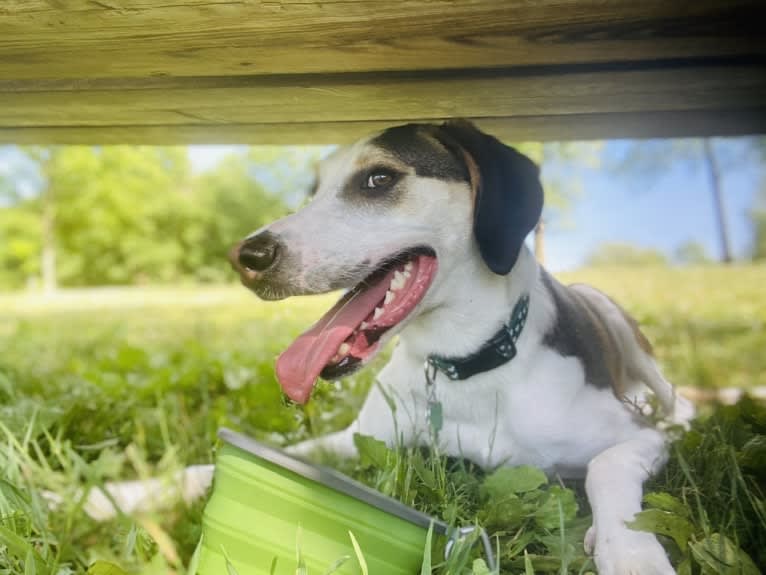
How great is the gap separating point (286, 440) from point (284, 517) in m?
1.02

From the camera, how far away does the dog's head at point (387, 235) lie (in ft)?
5.92

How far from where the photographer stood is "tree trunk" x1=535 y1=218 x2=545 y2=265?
215 cm

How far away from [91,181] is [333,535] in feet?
17.6

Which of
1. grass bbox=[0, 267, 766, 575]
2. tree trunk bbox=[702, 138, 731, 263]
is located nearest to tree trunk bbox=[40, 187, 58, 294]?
grass bbox=[0, 267, 766, 575]

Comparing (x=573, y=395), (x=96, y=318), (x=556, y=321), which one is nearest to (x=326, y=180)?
(x=556, y=321)

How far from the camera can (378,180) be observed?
6.44ft

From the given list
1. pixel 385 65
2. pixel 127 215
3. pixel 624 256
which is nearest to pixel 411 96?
pixel 385 65

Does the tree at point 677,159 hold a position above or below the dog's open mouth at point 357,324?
above

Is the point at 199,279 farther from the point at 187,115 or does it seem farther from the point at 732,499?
the point at 732,499

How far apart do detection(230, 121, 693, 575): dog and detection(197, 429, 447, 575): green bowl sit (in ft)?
1.30

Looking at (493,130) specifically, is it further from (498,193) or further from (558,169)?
(558,169)

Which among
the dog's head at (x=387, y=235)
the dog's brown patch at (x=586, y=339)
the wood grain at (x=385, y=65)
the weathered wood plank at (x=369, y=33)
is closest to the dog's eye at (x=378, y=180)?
the dog's head at (x=387, y=235)

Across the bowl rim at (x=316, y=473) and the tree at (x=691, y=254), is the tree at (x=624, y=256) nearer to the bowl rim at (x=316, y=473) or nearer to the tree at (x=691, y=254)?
the tree at (x=691, y=254)

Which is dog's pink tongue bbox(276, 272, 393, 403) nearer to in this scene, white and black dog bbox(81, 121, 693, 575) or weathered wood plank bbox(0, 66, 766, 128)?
white and black dog bbox(81, 121, 693, 575)
